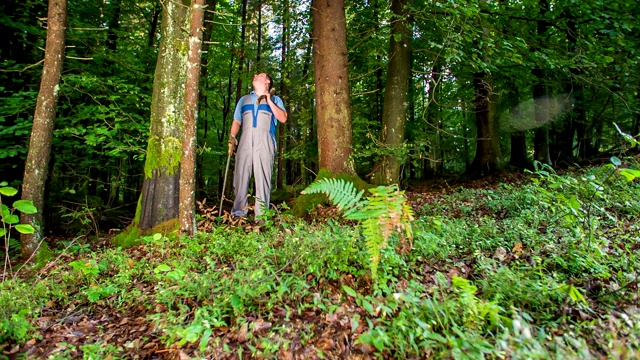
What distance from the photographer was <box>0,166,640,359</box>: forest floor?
1880mm

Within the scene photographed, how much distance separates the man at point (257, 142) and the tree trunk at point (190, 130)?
3.26ft

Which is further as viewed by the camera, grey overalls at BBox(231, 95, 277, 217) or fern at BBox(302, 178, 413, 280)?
grey overalls at BBox(231, 95, 277, 217)

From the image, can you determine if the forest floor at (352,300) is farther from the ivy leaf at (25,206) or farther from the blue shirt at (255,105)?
Result: the blue shirt at (255,105)

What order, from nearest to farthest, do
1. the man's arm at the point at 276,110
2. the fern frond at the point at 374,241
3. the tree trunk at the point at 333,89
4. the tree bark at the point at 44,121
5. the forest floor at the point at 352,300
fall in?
1. the forest floor at the point at 352,300
2. the fern frond at the point at 374,241
3. the tree bark at the point at 44,121
4. the man's arm at the point at 276,110
5. the tree trunk at the point at 333,89

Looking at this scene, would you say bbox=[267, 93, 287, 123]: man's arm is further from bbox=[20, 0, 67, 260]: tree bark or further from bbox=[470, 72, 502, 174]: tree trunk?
bbox=[470, 72, 502, 174]: tree trunk

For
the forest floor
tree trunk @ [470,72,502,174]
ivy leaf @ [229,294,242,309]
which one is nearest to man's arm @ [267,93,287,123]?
the forest floor

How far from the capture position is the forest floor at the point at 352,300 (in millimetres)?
1880

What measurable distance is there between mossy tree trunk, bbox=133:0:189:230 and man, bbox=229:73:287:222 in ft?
2.95

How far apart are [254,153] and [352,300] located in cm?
336

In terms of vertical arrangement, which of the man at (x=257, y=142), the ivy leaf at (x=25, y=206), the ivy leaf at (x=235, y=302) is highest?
the man at (x=257, y=142)

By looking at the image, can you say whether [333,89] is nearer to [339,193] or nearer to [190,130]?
[190,130]

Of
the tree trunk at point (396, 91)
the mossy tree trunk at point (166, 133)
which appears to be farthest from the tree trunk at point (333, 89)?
the mossy tree trunk at point (166, 133)

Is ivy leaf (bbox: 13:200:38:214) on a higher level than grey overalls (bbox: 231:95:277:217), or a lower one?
lower

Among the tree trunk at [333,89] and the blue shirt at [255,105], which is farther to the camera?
the tree trunk at [333,89]
